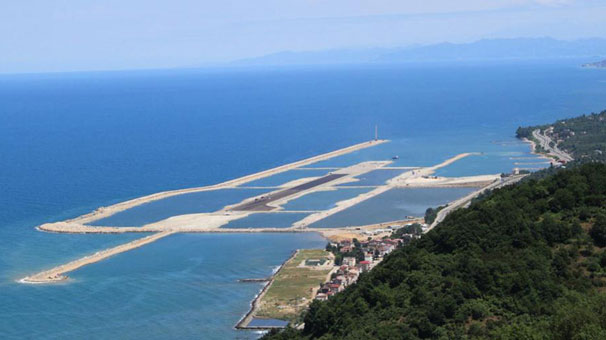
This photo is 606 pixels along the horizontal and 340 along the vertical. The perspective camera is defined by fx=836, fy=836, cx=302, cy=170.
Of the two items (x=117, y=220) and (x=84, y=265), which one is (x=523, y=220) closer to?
(x=84, y=265)

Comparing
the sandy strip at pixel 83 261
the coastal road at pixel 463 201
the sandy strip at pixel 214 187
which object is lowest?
the sandy strip at pixel 83 261

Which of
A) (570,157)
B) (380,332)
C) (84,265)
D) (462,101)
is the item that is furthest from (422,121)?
(380,332)

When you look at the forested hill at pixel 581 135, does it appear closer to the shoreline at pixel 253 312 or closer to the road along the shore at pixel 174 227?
the road along the shore at pixel 174 227

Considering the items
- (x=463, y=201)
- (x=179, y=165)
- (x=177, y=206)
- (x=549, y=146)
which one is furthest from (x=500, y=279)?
(x=549, y=146)

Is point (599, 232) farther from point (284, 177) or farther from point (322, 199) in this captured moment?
point (284, 177)

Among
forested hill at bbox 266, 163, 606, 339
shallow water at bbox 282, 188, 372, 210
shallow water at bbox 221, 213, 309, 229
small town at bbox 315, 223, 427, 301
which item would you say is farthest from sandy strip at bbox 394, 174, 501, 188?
forested hill at bbox 266, 163, 606, 339

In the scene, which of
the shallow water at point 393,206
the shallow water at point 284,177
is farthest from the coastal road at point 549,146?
the shallow water at point 284,177
